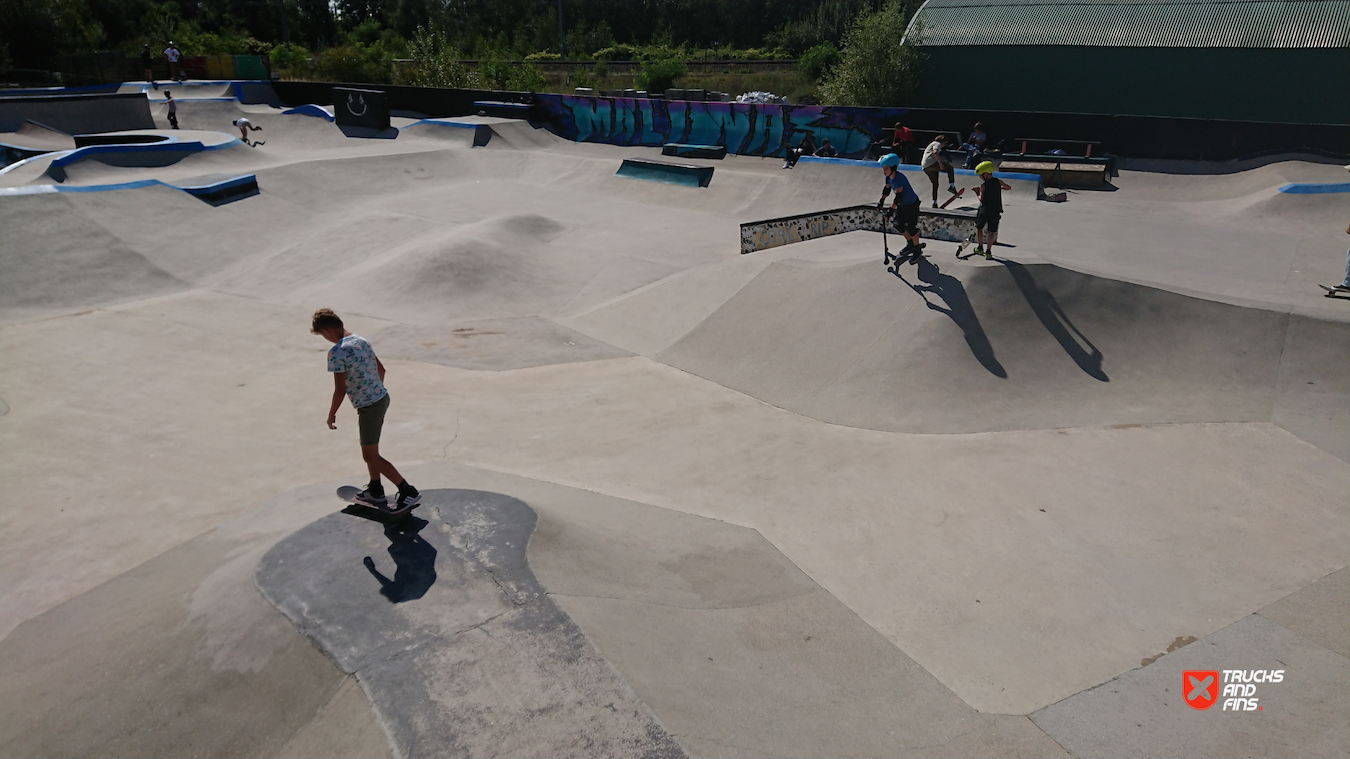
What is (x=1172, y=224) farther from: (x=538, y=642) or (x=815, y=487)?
(x=538, y=642)

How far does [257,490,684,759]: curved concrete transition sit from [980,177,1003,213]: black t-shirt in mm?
8500

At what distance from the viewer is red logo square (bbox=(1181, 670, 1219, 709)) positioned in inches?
167

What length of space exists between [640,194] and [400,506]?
19.7 metres

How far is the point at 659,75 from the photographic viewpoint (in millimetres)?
52125

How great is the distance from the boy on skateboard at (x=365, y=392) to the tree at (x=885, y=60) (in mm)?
35712

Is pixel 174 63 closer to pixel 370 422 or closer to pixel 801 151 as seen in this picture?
pixel 801 151

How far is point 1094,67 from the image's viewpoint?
31859 mm

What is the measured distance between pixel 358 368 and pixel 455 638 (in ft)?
7.23

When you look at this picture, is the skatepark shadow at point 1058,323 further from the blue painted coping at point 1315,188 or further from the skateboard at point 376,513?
the blue painted coping at point 1315,188

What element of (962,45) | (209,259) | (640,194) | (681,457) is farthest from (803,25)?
(681,457)

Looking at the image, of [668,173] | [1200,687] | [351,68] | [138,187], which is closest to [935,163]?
[668,173]

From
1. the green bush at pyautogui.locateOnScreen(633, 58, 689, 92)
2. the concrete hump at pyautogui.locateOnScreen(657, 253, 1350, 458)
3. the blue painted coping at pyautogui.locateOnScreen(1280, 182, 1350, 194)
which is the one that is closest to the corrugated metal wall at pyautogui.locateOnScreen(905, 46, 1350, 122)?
the blue painted coping at pyautogui.locateOnScreen(1280, 182, 1350, 194)

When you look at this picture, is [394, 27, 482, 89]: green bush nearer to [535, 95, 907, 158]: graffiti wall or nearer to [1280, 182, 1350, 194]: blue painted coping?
[535, 95, 907, 158]: graffiti wall

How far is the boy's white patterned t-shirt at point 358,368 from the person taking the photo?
5.30m
